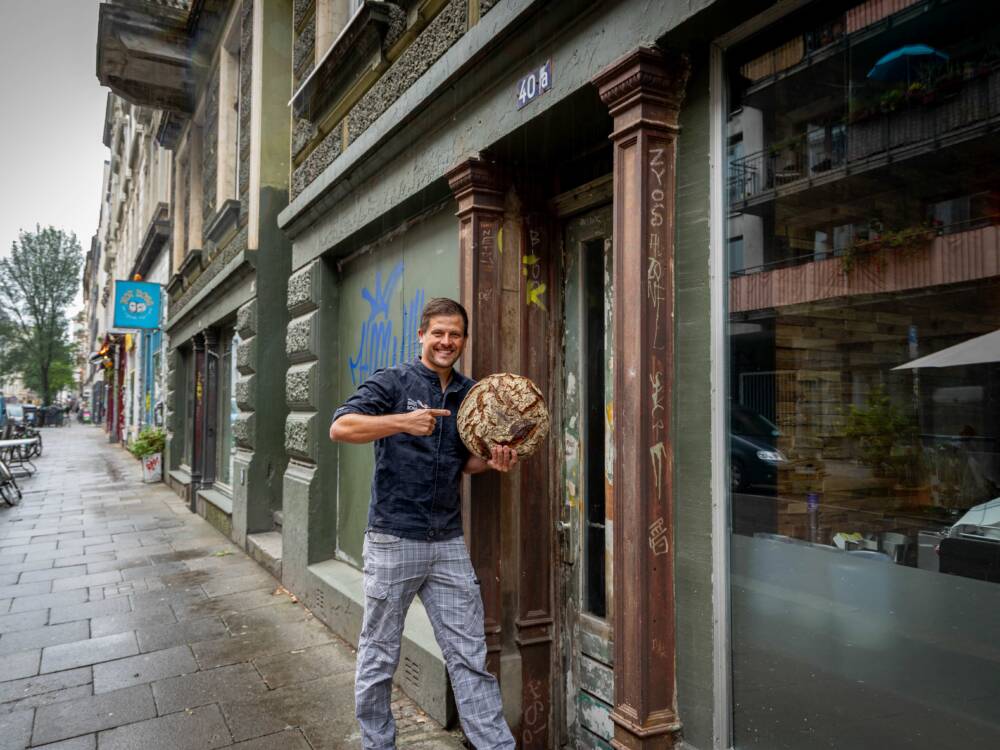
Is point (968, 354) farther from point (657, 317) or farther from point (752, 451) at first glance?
point (657, 317)

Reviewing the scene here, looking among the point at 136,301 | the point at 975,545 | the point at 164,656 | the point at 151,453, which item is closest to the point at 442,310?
the point at 975,545

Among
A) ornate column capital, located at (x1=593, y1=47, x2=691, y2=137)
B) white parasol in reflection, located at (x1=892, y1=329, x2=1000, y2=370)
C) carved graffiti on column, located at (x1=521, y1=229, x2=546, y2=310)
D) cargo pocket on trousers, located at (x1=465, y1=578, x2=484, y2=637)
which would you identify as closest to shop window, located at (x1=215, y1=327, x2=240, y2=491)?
carved graffiti on column, located at (x1=521, y1=229, x2=546, y2=310)

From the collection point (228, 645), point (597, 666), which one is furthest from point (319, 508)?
point (597, 666)

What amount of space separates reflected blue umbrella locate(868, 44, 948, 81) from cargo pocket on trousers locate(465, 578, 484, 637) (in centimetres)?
227

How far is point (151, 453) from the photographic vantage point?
13.5m

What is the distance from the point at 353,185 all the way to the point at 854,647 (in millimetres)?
4249

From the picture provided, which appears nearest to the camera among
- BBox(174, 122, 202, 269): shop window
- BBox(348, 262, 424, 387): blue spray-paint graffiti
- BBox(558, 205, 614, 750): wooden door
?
BBox(558, 205, 614, 750): wooden door

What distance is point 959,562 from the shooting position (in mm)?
1729

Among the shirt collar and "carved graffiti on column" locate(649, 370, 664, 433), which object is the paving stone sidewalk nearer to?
the shirt collar

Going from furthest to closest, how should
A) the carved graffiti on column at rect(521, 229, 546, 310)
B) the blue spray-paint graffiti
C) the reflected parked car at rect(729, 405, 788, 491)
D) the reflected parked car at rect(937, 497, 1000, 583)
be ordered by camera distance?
the blue spray-paint graffiti < the carved graffiti on column at rect(521, 229, 546, 310) < the reflected parked car at rect(729, 405, 788, 491) < the reflected parked car at rect(937, 497, 1000, 583)

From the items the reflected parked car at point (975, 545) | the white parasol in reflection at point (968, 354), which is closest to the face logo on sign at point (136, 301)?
the white parasol in reflection at point (968, 354)

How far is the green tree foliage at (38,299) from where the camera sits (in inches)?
1863

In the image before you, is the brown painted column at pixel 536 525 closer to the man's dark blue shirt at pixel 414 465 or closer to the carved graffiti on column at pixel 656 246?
the man's dark blue shirt at pixel 414 465

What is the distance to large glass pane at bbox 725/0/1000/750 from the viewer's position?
67.9 inches
